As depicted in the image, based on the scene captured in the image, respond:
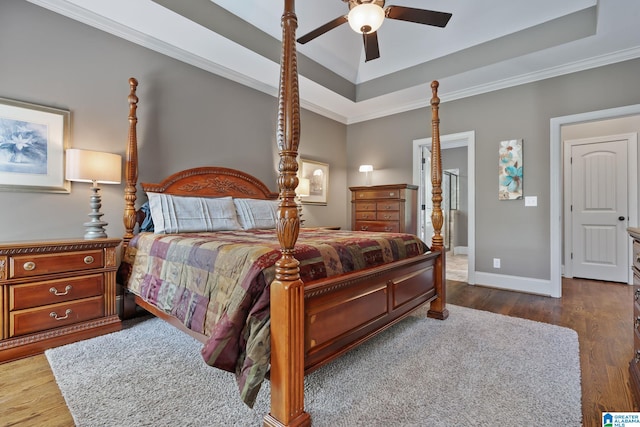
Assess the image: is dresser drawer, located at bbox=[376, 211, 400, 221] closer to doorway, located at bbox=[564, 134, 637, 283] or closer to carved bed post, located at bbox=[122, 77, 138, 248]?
doorway, located at bbox=[564, 134, 637, 283]

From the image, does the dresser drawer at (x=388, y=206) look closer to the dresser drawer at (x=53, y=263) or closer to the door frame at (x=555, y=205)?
the door frame at (x=555, y=205)

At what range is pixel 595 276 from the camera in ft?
14.9

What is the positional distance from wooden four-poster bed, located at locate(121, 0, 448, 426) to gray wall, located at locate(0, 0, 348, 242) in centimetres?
24

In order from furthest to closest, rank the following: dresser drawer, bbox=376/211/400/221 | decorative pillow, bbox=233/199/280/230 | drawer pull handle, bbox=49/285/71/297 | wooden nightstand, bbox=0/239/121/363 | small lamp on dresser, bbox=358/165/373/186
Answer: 1. small lamp on dresser, bbox=358/165/373/186
2. dresser drawer, bbox=376/211/400/221
3. decorative pillow, bbox=233/199/280/230
4. drawer pull handle, bbox=49/285/71/297
5. wooden nightstand, bbox=0/239/121/363

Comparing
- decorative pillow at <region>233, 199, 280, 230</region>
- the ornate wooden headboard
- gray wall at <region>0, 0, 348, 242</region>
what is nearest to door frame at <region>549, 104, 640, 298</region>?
decorative pillow at <region>233, 199, 280, 230</region>

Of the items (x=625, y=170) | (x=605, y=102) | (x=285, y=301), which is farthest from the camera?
(x=625, y=170)

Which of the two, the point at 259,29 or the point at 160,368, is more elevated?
the point at 259,29

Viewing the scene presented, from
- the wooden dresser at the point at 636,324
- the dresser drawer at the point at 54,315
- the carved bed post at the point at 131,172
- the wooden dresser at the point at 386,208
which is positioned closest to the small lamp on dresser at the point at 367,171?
the wooden dresser at the point at 386,208

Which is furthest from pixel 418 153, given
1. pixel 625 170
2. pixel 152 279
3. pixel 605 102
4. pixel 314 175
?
pixel 152 279

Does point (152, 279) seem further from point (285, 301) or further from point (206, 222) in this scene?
point (285, 301)

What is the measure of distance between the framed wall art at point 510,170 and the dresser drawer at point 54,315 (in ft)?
15.0

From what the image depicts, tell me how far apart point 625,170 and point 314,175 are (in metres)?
4.49

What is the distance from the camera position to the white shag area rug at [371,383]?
1449mm

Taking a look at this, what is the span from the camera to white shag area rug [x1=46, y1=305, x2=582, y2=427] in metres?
1.45
